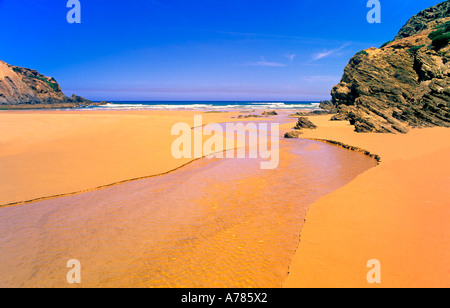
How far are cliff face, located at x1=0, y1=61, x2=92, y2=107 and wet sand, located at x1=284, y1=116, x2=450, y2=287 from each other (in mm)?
76259

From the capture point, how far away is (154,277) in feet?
11.5

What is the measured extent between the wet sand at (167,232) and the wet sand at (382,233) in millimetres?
429

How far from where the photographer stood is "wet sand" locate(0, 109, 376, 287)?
356 centimetres

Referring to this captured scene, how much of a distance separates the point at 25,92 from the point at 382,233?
325 ft

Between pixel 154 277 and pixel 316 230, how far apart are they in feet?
10.3

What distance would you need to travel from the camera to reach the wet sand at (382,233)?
3.21m

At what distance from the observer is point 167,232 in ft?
15.6

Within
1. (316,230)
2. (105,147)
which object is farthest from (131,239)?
(105,147)

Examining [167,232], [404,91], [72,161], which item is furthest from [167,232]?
[404,91]

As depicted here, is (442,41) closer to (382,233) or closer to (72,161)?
(382,233)
